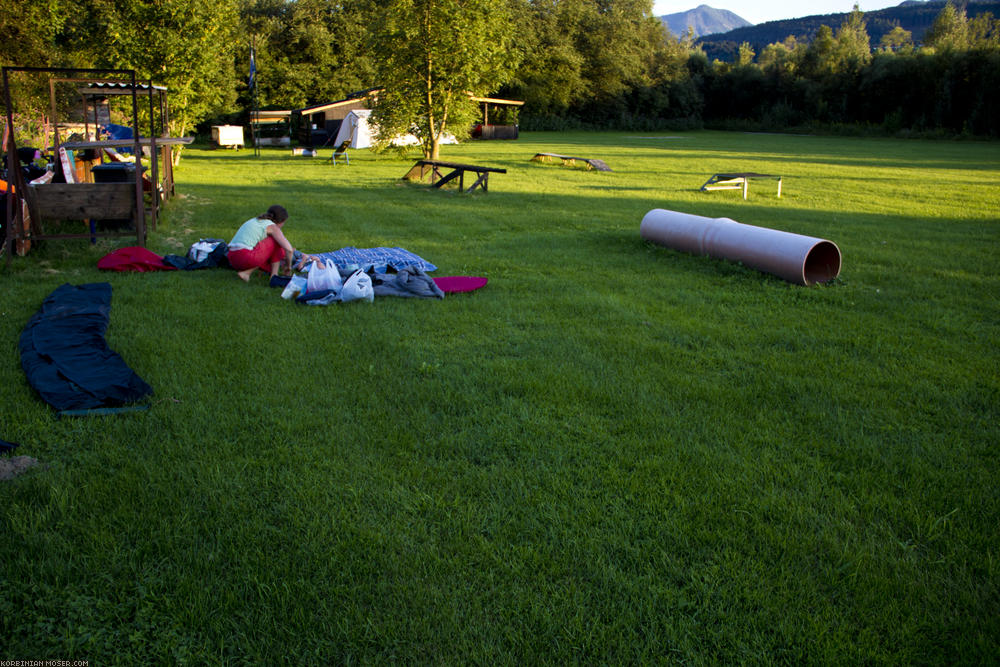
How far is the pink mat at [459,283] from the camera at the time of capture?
7.12 meters

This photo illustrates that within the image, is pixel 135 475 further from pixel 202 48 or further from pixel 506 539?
pixel 202 48

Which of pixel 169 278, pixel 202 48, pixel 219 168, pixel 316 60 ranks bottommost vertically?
pixel 169 278

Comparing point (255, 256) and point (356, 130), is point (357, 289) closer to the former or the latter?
point (255, 256)

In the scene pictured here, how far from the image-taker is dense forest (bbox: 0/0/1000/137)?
19562 millimetres

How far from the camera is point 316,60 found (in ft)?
137

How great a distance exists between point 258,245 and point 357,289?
1.54 m

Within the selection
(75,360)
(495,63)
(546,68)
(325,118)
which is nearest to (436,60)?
(495,63)

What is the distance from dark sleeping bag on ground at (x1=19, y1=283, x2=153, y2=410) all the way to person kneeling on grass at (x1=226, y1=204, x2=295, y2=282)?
1491 millimetres

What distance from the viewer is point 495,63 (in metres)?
20.6

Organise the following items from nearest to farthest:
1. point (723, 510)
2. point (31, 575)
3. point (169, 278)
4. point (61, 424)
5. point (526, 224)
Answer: point (31, 575) < point (723, 510) < point (61, 424) < point (169, 278) < point (526, 224)

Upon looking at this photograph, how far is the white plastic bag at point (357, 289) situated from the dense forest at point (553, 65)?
14.9m

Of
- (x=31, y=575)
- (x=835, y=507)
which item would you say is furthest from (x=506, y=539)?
(x=31, y=575)

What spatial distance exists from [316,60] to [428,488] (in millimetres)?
43532

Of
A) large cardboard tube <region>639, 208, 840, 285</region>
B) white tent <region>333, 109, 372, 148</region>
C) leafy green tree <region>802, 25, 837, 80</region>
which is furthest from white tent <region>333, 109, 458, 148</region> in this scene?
leafy green tree <region>802, 25, 837, 80</region>
